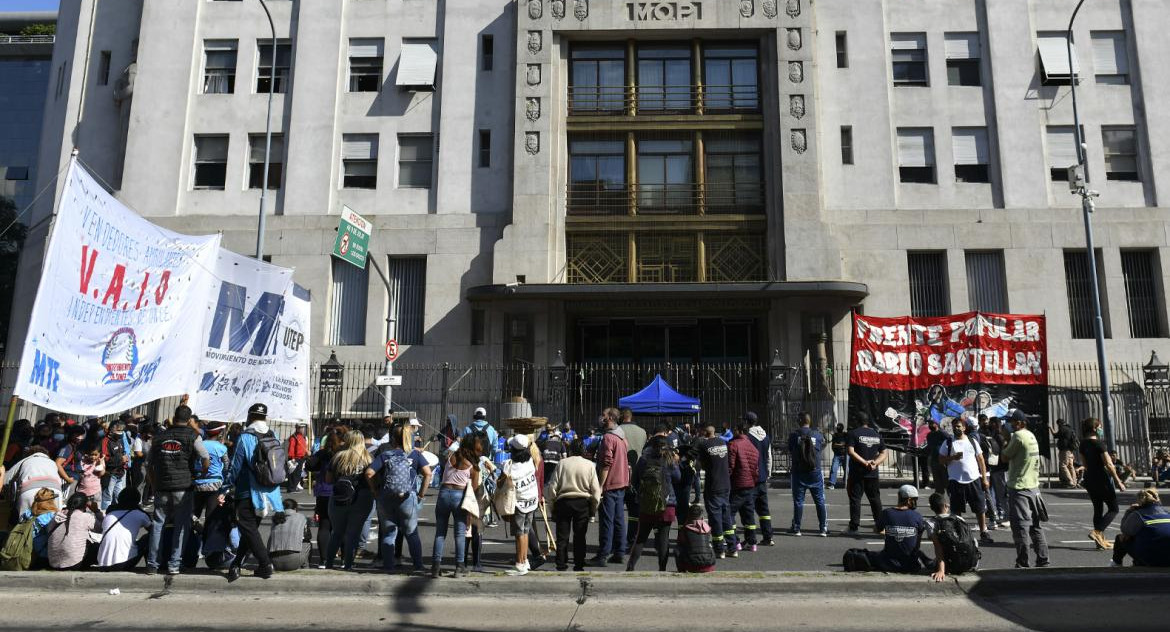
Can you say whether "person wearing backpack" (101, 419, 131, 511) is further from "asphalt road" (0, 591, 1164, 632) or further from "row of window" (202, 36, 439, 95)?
"row of window" (202, 36, 439, 95)

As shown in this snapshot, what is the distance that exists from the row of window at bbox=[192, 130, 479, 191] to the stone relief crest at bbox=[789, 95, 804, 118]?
1020cm

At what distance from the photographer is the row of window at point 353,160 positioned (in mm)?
27438

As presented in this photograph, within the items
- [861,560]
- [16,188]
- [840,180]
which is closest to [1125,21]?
[840,180]

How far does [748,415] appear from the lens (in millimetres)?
12891

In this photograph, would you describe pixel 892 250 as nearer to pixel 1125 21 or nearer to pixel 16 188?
pixel 1125 21

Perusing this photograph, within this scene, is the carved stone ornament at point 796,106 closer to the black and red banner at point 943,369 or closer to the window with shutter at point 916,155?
the window with shutter at point 916,155

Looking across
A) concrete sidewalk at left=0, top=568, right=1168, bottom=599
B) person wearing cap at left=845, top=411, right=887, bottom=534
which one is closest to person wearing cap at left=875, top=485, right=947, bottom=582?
concrete sidewalk at left=0, top=568, right=1168, bottom=599

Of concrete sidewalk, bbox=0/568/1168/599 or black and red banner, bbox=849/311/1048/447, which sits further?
black and red banner, bbox=849/311/1048/447

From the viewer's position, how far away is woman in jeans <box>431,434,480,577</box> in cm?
930

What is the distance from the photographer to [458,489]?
9383mm

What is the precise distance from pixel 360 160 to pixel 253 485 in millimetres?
20306

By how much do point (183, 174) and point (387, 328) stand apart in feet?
31.1

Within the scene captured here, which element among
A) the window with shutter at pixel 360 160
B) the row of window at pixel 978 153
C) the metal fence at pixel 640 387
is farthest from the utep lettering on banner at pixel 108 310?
the row of window at pixel 978 153

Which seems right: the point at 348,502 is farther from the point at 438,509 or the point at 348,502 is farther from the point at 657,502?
the point at 657,502
